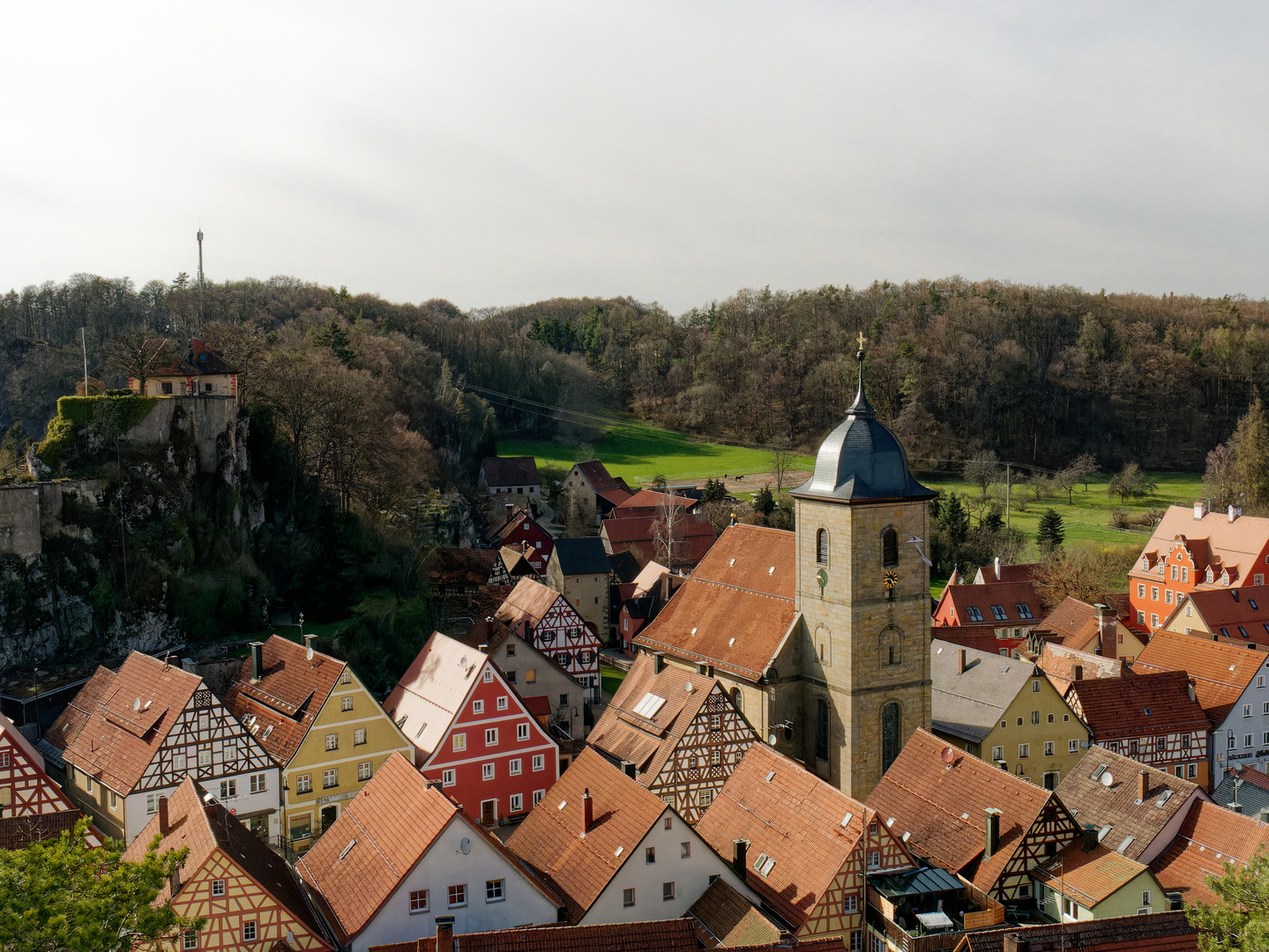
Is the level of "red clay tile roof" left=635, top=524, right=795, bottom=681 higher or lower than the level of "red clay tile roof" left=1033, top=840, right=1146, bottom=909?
higher

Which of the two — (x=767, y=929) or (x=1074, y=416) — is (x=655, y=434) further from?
(x=767, y=929)

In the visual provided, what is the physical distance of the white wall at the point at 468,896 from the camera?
64.7 feet

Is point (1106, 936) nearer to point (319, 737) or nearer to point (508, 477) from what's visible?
point (319, 737)

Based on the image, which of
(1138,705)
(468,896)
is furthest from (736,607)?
(468,896)

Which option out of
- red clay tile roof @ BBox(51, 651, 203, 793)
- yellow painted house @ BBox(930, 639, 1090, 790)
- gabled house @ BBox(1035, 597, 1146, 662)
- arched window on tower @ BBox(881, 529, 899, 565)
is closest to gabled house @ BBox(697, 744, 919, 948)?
arched window on tower @ BBox(881, 529, 899, 565)

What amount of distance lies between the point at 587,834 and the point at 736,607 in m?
13.5

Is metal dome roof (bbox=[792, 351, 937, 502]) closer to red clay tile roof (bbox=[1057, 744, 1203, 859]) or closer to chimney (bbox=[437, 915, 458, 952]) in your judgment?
red clay tile roof (bbox=[1057, 744, 1203, 859])

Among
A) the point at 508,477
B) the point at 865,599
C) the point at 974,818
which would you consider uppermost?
the point at 865,599

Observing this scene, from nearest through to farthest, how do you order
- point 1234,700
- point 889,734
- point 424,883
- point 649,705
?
point 424,883
point 649,705
point 889,734
point 1234,700

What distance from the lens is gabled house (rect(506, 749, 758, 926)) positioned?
67.9 feet

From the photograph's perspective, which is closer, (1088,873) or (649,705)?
(1088,873)

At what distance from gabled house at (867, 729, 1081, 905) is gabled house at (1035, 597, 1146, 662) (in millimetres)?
19694

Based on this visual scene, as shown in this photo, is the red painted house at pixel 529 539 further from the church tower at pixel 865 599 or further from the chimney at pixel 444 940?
the chimney at pixel 444 940

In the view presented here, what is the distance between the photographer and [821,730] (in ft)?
104
